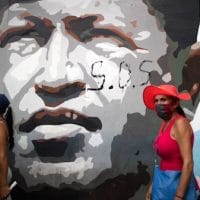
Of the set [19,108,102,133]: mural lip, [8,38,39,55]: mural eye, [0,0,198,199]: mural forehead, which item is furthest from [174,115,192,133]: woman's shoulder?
[8,38,39,55]: mural eye

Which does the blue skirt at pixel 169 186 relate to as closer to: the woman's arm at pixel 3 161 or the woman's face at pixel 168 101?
the woman's face at pixel 168 101

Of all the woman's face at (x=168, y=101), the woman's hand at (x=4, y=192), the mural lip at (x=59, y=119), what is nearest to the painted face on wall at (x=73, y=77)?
the mural lip at (x=59, y=119)

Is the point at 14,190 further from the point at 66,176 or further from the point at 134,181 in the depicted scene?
the point at 134,181

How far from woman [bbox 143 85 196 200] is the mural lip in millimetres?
1203

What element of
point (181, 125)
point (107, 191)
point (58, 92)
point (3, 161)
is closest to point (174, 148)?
point (181, 125)

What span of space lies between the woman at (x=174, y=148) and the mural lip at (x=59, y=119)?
120cm

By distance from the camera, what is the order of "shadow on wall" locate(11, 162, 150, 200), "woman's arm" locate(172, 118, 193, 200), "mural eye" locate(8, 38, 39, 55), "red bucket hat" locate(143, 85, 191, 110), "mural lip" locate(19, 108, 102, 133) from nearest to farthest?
"woman's arm" locate(172, 118, 193, 200) < "red bucket hat" locate(143, 85, 191, 110) < "shadow on wall" locate(11, 162, 150, 200) < "mural lip" locate(19, 108, 102, 133) < "mural eye" locate(8, 38, 39, 55)

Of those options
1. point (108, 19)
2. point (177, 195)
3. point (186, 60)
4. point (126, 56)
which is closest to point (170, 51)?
point (186, 60)

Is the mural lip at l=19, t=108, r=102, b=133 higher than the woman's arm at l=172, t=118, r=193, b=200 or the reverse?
the reverse

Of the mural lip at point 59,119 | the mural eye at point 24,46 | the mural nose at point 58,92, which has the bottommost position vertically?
the mural lip at point 59,119

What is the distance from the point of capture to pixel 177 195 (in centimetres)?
239

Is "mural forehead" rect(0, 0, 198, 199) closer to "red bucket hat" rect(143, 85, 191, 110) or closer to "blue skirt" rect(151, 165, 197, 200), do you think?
"red bucket hat" rect(143, 85, 191, 110)

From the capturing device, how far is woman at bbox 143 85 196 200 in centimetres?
238

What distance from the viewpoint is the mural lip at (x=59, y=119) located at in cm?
376
